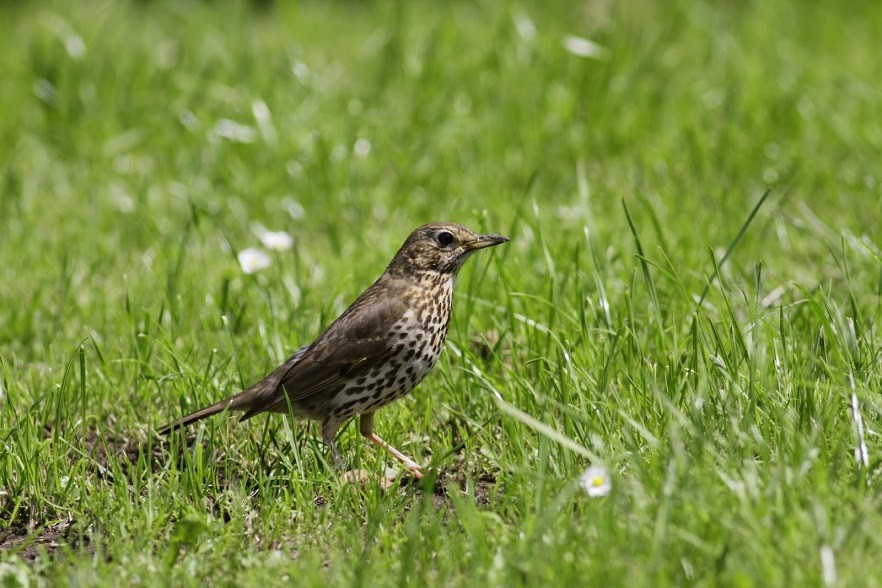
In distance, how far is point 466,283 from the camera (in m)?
5.83

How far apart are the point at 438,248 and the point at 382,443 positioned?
87 cm

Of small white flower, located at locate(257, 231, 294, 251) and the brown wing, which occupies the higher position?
the brown wing

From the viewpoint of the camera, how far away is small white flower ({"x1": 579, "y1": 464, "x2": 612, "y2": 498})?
3.70 meters

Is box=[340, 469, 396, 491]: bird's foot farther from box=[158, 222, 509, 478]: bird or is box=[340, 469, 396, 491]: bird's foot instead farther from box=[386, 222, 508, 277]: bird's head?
box=[386, 222, 508, 277]: bird's head

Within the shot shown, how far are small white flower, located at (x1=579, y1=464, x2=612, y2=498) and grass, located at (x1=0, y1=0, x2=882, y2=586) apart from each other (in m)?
0.09

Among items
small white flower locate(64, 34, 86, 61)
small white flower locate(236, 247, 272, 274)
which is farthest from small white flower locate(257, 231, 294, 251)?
small white flower locate(64, 34, 86, 61)

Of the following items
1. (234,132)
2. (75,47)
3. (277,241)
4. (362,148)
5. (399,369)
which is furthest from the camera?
(75,47)

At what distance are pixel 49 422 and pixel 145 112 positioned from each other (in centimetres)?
395

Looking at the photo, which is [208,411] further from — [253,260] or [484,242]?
[253,260]

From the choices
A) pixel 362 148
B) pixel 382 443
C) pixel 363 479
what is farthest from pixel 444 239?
pixel 362 148

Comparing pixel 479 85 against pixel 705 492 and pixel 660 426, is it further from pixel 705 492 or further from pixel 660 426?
pixel 705 492

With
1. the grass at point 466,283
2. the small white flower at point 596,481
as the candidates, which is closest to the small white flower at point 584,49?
the grass at point 466,283

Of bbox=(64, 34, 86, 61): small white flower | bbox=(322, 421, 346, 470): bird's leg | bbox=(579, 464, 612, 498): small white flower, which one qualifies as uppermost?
bbox=(64, 34, 86, 61): small white flower

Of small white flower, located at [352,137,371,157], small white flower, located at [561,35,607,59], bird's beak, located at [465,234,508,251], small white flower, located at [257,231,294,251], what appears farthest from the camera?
small white flower, located at [561,35,607,59]
